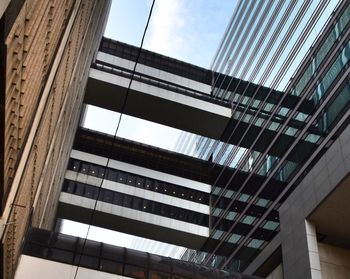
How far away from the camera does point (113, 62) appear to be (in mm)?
45656

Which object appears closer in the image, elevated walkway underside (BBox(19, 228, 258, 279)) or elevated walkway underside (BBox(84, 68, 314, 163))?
elevated walkway underside (BBox(19, 228, 258, 279))

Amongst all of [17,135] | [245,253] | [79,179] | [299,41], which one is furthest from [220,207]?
[17,135]

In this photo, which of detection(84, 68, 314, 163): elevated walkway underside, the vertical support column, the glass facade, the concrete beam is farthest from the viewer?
→ the concrete beam

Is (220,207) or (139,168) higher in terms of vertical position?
(139,168)

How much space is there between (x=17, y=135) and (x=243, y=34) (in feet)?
131

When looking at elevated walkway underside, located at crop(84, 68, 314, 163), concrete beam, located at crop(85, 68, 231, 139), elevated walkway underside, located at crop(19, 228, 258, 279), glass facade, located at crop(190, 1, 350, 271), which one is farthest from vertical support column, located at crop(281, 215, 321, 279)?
concrete beam, located at crop(85, 68, 231, 139)

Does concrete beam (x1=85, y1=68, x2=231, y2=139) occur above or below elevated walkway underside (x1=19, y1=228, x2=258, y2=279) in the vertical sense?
above

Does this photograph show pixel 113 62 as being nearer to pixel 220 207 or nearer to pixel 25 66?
pixel 220 207

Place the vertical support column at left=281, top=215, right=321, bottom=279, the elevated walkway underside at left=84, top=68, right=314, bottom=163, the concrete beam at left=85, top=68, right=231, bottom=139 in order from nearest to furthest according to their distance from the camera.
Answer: the vertical support column at left=281, top=215, right=321, bottom=279
the elevated walkway underside at left=84, top=68, right=314, bottom=163
the concrete beam at left=85, top=68, right=231, bottom=139

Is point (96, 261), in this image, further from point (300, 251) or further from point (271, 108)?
point (271, 108)

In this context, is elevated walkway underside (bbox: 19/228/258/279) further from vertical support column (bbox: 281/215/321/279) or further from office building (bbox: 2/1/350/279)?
vertical support column (bbox: 281/215/321/279)

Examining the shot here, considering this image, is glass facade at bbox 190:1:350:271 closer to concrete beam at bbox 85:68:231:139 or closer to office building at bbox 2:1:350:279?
office building at bbox 2:1:350:279

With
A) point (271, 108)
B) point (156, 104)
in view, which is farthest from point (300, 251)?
point (156, 104)

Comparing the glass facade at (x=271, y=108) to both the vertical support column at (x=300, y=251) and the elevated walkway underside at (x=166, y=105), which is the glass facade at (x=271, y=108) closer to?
the elevated walkway underside at (x=166, y=105)
